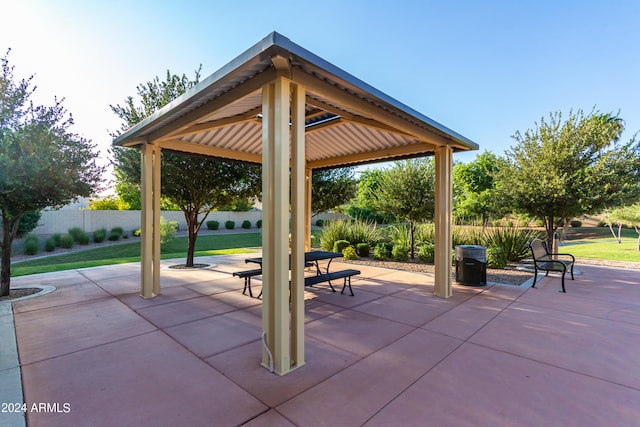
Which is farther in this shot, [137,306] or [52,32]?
[52,32]

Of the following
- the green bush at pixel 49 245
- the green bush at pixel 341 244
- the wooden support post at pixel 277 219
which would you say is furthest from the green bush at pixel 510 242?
the green bush at pixel 49 245

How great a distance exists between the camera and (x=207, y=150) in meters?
6.39

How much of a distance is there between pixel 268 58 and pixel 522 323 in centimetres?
461

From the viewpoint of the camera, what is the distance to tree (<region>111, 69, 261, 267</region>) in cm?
775

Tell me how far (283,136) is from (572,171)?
8.67 metres

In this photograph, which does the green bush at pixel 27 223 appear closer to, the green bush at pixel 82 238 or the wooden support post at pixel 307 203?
the green bush at pixel 82 238

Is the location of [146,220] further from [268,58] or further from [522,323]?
[522,323]

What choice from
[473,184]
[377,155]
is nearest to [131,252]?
[377,155]

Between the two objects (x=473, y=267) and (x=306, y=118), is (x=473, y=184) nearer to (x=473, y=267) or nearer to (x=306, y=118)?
A: (x=473, y=267)

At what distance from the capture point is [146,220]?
17.3 feet

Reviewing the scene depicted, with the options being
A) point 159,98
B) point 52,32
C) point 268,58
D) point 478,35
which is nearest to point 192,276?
point 159,98

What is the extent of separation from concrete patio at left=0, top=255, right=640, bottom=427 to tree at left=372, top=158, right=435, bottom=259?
4659mm

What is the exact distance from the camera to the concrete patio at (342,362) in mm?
2162

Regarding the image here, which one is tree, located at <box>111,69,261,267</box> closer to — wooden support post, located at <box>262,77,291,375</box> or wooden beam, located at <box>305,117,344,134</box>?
wooden beam, located at <box>305,117,344,134</box>
